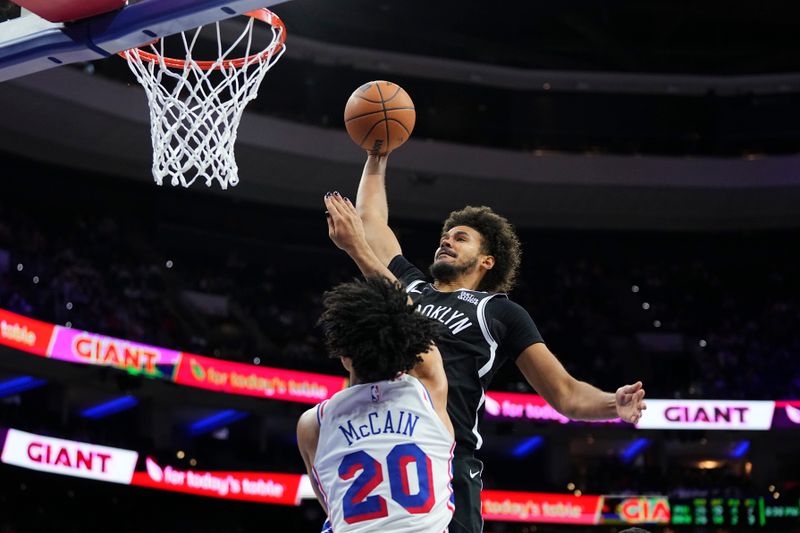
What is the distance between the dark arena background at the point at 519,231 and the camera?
1549 centimetres

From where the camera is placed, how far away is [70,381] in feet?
45.9

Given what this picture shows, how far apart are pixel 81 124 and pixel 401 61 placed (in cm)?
653

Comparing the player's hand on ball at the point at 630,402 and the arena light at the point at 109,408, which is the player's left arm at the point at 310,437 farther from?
the arena light at the point at 109,408

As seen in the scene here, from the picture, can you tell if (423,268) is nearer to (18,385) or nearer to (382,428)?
(18,385)

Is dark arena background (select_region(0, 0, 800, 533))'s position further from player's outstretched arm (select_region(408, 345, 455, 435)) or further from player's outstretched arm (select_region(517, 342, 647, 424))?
player's outstretched arm (select_region(408, 345, 455, 435))

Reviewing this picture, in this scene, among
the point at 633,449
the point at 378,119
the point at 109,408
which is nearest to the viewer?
the point at 378,119

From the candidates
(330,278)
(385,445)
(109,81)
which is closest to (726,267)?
(330,278)

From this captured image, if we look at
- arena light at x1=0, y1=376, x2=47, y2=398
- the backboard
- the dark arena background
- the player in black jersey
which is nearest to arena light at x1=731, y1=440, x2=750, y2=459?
the dark arena background

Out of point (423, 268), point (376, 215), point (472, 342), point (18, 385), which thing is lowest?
point (472, 342)

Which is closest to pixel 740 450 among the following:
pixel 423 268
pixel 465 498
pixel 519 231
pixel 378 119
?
pixel 519 231

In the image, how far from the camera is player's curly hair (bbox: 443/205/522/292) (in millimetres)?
3582

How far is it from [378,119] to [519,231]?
59.8 ft

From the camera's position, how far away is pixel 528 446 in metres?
20.8

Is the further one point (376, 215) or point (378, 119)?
point (378, 119)
